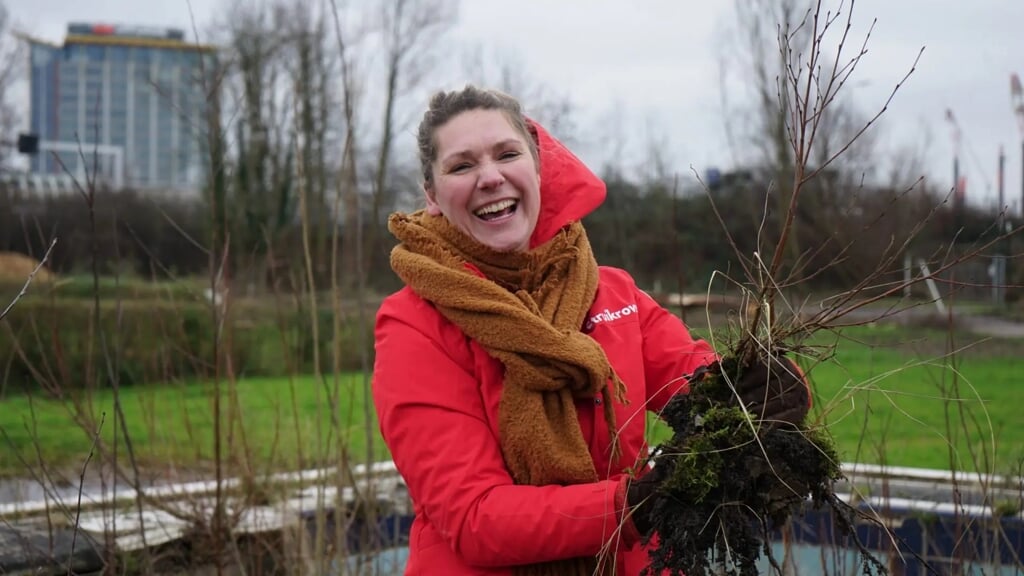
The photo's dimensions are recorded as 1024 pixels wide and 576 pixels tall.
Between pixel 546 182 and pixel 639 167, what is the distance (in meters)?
21.6

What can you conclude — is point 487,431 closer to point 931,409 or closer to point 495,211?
point 495,211

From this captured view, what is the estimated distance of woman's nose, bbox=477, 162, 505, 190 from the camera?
214cm

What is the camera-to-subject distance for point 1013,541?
14.9 ft

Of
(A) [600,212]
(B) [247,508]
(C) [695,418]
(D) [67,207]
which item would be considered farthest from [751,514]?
(A) [600,212]

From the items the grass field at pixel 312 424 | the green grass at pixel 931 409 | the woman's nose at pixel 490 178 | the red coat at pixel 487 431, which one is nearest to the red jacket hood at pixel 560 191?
the red coat at pixel 487 431

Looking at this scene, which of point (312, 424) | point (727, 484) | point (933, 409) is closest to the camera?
point (727, 484)

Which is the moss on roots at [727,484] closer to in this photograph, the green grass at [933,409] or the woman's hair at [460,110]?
the woman's hair at [460,110]

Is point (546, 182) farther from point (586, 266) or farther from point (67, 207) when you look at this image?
point (67, 207)

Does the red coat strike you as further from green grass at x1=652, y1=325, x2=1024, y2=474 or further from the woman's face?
green grass at x1=652, y1=325, x2=1024, y2=474

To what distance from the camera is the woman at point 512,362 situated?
1879 millimetres

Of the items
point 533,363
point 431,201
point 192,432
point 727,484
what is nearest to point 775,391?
point 727,484

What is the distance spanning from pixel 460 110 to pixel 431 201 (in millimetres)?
210

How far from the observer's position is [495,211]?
2.19 metres

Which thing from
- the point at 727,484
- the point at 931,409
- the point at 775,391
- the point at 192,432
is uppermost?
the point at 775,391
